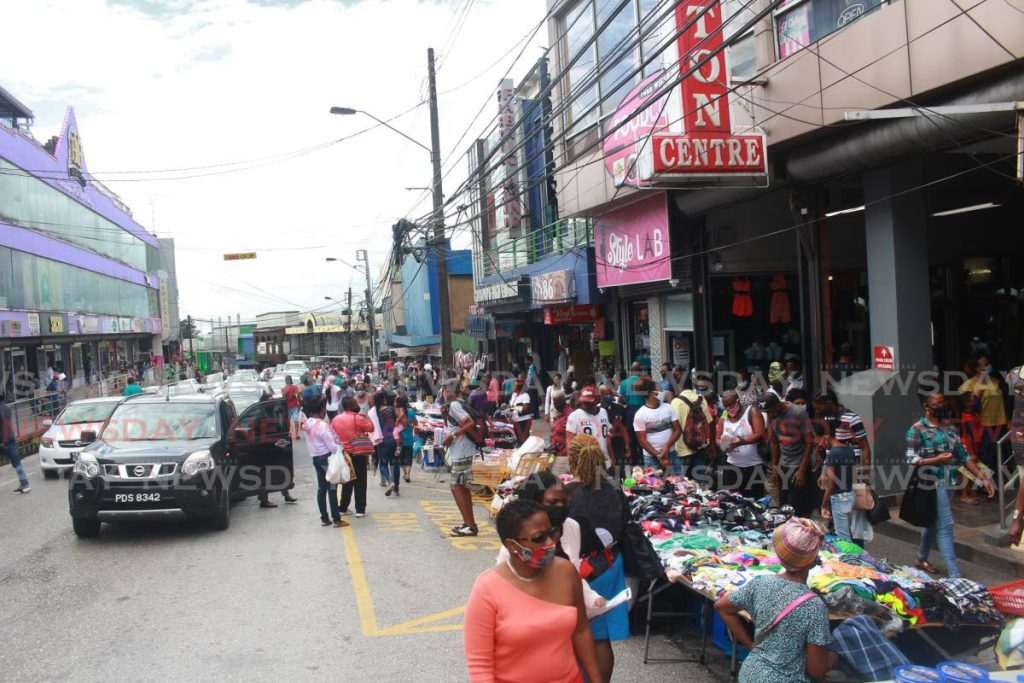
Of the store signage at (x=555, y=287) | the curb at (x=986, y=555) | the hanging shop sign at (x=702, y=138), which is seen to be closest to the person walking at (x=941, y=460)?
the curb at (x=986, y=555)

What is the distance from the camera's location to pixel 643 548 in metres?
5.66

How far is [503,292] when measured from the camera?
2538 centimetres

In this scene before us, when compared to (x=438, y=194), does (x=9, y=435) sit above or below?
below

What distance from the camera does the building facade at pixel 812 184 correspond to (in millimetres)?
9445

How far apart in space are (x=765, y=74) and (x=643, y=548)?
923cm

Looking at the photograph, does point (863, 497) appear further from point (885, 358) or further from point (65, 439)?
point (65, 439)

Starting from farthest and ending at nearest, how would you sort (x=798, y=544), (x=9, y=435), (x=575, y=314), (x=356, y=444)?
(x=575, y=314), (x=9, y=435), (x=356, y=444), (x=798, y=544)

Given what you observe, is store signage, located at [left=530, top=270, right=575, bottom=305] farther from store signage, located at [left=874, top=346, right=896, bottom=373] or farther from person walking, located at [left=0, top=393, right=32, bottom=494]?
person walking, located at [left=0, top=393, right=32, bottom=494]

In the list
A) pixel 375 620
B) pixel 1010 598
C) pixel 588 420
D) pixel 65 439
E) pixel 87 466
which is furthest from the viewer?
pixel 65 439

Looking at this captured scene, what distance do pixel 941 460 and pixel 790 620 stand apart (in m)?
4.28

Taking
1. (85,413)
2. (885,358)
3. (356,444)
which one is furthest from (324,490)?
(85,413)

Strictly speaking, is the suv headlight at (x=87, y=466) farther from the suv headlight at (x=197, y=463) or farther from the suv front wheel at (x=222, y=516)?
the suv front wheel at (x=222, y=516)

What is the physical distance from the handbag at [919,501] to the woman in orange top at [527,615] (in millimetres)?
4977

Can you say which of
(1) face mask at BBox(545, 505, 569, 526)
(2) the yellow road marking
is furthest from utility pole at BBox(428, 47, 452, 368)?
(1) face mask at BBox(545, 505, 569, 526)
